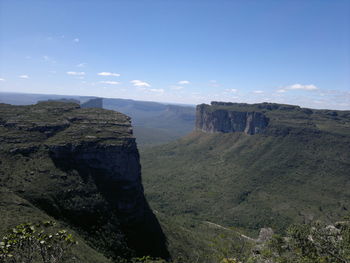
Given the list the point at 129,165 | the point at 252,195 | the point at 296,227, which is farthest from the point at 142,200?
the point at 252,195

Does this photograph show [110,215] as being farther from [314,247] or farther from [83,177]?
[314,247]

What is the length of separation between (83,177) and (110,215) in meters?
13.5

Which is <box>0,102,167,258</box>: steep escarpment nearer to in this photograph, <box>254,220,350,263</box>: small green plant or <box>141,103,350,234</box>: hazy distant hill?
<box>254,220,350,263</box>: small green plant

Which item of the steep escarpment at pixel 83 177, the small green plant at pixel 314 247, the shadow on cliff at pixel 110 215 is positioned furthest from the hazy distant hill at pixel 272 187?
the small green plant at pixel 314 247

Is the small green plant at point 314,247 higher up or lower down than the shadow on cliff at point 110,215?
higher up

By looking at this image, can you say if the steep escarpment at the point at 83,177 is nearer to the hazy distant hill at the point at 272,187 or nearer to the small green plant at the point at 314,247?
the small green plant at the point at 314,247

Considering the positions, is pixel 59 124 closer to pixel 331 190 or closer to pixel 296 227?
pixel 296 227

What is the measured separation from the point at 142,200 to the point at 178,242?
16478 mm

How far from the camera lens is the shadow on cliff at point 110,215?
70250 millimetres

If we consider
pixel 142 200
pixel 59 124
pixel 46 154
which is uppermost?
pixel 59 124

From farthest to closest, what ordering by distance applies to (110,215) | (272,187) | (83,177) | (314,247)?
(272,187) → (83,177) → (110,215) → (314,247)

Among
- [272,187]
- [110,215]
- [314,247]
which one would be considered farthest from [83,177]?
[272,187]

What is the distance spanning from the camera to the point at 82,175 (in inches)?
3209

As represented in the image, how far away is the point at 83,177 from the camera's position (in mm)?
81188
